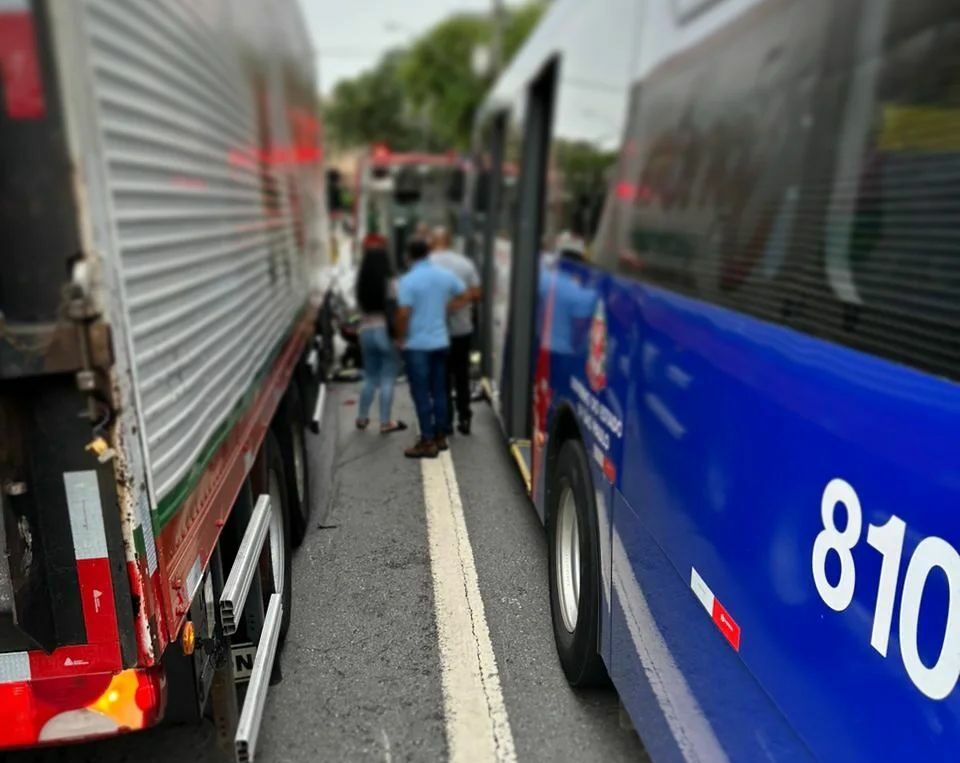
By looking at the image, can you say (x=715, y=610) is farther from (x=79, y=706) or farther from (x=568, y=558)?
(x=568, y=558)

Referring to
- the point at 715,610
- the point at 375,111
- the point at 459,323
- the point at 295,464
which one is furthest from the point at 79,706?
the point at 375,111

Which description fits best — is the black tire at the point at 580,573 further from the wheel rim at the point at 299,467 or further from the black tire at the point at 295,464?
the wheel rim at the point at 299,467

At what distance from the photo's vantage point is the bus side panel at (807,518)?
1300mm

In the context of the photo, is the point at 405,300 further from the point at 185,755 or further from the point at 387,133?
the point at 387,133

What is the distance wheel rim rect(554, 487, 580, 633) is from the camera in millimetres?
3602

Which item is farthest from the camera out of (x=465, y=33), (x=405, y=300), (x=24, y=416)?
(x=465, y=33)

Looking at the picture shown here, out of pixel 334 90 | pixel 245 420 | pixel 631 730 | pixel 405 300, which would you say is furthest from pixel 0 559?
pixel 334 90

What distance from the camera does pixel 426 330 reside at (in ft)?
20.8

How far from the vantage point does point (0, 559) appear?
1891 mm

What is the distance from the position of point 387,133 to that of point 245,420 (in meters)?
50.5

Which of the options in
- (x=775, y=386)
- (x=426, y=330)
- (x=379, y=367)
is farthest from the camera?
(x=379, y=367)

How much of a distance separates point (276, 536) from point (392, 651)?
2.51 ft

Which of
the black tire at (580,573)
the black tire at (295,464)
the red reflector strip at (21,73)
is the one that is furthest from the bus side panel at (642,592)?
the red reflector strip at (21,73)

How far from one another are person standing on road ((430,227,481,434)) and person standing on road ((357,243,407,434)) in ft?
1.72
